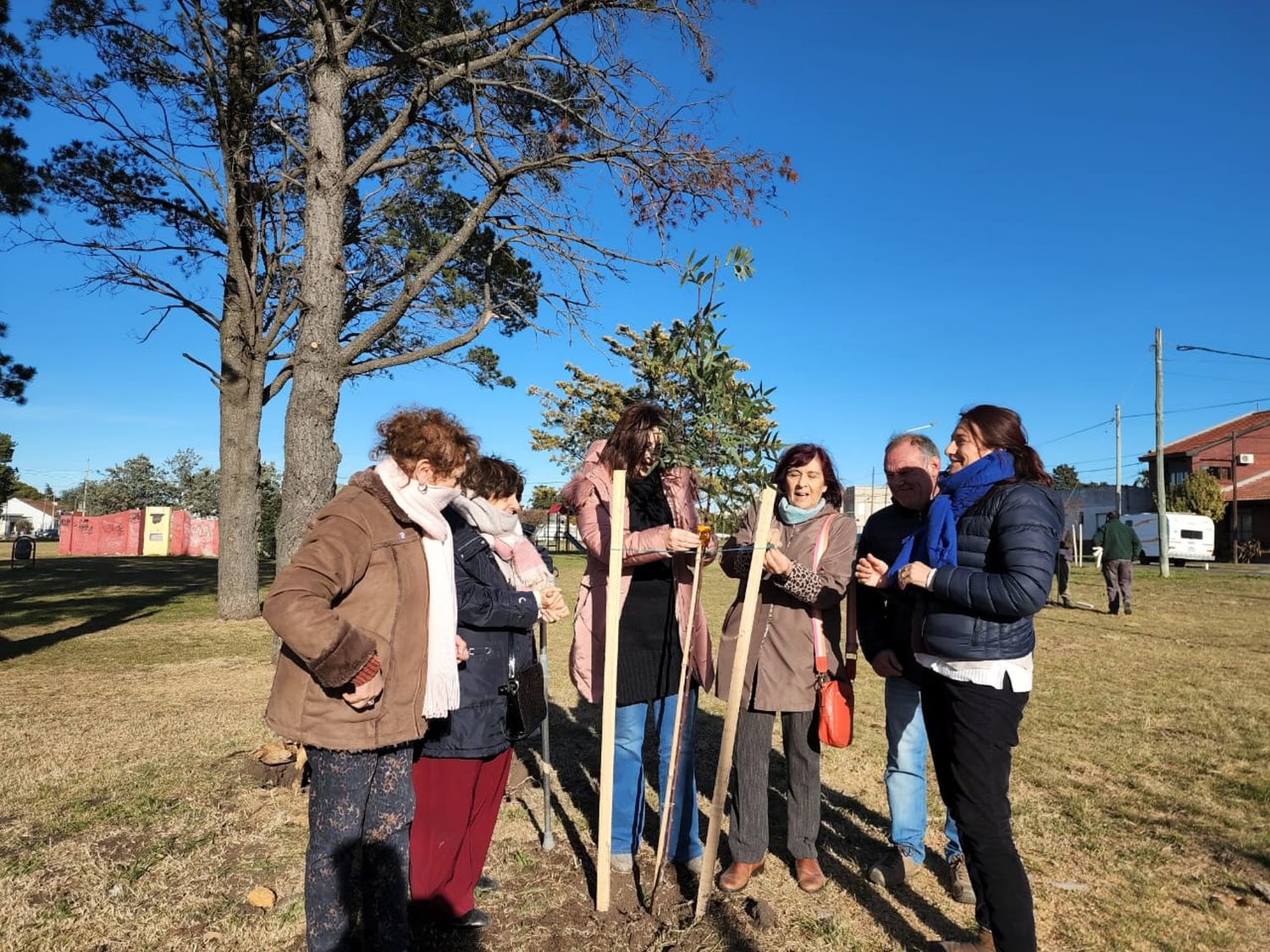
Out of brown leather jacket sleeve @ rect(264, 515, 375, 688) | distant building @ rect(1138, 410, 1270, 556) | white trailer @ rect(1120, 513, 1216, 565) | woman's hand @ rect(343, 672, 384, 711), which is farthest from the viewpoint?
distant building @ rect(1138, 410, 1270, 556)

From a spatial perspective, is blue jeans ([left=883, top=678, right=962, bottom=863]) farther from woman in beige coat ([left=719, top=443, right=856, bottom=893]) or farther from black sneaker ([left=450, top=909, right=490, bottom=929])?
black sneaker ([left=450, top=909, right=490, bottom=929])

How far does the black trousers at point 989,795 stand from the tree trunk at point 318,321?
6.03 metres

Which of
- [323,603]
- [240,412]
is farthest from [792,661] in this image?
[240,412]

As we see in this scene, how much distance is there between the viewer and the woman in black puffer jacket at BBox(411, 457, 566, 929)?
292cm

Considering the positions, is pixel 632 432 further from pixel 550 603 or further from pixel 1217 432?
pixel 1217 432

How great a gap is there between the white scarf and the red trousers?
0.46 meters

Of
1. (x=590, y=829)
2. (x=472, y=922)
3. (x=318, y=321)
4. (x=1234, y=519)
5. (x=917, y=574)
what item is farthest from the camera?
(x=1234, y=519)

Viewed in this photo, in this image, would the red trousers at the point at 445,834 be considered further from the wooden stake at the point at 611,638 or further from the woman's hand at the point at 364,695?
the woman's hand at the point at 364,695

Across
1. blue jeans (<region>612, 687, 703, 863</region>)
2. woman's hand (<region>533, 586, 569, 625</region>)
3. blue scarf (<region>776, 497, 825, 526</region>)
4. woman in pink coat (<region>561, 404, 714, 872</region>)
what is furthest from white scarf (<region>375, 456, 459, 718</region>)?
blue scarf (<region>776, 497, 825, 526</region>)

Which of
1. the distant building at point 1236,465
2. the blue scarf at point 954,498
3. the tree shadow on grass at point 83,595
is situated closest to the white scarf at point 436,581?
the blue scarf at point 954,498

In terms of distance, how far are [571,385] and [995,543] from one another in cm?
3387

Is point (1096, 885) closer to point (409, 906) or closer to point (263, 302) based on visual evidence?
point (409, 906)

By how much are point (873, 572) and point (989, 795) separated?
921 mm

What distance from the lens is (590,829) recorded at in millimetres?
4094
